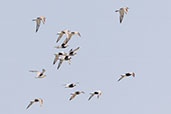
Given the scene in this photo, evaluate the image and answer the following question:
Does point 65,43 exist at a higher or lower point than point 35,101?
higher

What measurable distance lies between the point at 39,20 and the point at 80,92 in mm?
17458

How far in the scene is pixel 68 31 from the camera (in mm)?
135250

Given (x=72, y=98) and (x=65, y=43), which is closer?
(x=65, y=43)

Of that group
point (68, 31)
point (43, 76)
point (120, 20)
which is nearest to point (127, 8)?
point (120, 20)

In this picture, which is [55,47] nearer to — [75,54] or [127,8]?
[75,54]

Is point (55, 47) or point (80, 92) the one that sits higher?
point (55, 47)

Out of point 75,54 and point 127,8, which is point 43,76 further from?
point 127,8

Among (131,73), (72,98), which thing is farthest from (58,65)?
(131,73)

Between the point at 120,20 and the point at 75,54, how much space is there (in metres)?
10.7

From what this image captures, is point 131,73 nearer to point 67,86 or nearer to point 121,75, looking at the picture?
point 121,75

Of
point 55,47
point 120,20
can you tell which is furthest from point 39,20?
point 120,20

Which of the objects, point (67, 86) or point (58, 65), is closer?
point (67, 86)

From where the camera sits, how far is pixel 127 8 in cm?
13425

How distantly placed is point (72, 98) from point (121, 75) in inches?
442
